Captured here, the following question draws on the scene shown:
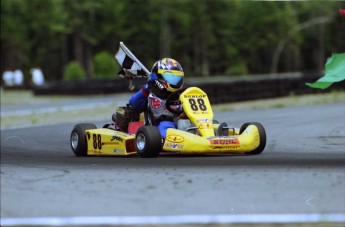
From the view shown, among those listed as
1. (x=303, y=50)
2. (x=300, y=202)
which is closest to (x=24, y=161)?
(x=300, y=202)

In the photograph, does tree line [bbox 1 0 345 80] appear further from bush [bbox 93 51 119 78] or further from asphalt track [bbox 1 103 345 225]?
asphalt track [bbox 1 103 345 225]

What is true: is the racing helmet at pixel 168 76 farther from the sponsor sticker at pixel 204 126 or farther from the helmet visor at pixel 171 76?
the sponsor sticker at pixel 204 126

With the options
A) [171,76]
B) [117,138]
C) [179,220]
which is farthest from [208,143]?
[179,220]

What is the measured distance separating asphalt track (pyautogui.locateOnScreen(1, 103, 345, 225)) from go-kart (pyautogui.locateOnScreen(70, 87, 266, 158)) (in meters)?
0.15

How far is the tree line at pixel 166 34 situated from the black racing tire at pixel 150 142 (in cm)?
6661

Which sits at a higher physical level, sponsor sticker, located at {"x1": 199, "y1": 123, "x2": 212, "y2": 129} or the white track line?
sponsor sticker, located at {"x1": 199, "y1": 123, "x2": 212, "y2": 129}

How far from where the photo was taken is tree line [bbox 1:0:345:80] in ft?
270

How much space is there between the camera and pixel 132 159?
11.2 meters

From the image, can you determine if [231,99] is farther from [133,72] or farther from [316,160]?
[316,160]

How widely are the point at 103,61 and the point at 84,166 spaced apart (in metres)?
55.9

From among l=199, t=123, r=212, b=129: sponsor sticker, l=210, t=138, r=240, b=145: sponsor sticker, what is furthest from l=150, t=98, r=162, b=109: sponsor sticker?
l=210, t=138, r=240, b=145: sponsor sticker

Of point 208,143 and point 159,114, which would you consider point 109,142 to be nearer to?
point 159,114

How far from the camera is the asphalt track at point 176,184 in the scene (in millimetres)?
6676

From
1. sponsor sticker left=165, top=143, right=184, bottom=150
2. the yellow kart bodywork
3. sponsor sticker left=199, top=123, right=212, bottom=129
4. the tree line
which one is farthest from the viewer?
the tree line
